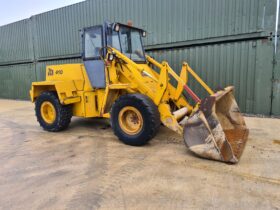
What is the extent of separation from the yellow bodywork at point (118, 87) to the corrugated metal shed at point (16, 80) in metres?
7.16

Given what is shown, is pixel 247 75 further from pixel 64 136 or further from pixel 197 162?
pixel 64 136

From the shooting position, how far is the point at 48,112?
208 inches

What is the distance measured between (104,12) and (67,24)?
7.23 ft

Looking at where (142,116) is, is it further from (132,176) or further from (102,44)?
(102,44)

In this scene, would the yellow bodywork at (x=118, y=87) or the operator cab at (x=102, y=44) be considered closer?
the yellow bodywork at (x=118, y=87)

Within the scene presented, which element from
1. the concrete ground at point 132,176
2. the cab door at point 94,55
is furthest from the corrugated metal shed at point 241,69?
the cab door at point 94,55

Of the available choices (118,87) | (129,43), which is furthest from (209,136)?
(129,43)

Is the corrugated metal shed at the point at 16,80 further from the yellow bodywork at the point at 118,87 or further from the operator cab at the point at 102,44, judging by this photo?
the operator cab at the point at 102,44

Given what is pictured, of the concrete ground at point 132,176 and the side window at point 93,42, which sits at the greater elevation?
the side window at point 93,42

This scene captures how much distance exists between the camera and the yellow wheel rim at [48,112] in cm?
509

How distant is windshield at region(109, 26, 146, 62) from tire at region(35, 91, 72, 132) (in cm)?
173

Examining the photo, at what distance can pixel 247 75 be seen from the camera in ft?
20.1

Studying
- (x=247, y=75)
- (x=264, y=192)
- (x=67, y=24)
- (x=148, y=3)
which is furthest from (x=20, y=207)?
(x=67, y=24)

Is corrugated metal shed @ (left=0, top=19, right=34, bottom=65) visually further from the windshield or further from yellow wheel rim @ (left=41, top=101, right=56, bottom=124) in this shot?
the windshield
